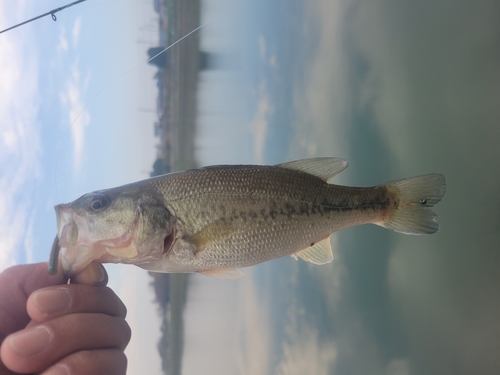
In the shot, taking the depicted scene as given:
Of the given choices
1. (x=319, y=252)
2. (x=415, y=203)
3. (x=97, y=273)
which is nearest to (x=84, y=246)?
(x=97, y=273)

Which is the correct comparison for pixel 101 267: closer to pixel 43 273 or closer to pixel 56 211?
pixel 43 273

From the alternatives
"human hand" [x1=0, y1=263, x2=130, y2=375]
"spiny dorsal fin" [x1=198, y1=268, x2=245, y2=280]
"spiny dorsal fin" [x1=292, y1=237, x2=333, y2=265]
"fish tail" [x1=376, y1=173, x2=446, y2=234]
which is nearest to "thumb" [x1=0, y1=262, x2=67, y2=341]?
"human hand" [x1=0, y1=263, x2=130, y2=375]

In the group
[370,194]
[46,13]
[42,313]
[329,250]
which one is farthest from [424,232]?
[46,13]

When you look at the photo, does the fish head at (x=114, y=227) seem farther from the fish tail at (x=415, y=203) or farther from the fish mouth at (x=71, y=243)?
the fish tail at (x=415, y=203)

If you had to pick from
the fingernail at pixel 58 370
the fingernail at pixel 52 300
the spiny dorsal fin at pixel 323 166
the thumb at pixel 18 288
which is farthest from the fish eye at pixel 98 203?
the spiny dorsal fin at pixel 323 166

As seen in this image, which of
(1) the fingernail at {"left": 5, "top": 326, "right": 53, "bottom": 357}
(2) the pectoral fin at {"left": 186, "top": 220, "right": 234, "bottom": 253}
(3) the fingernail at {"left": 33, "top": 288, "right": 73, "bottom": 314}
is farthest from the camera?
(2) the pectoral fin at {"left": 186, "top": 220, "right": 234, "bottom": 253}

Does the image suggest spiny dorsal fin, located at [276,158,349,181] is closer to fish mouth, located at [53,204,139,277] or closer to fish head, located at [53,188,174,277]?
fish head, located at [53,188,174,277]

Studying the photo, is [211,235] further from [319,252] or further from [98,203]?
[319,252]
